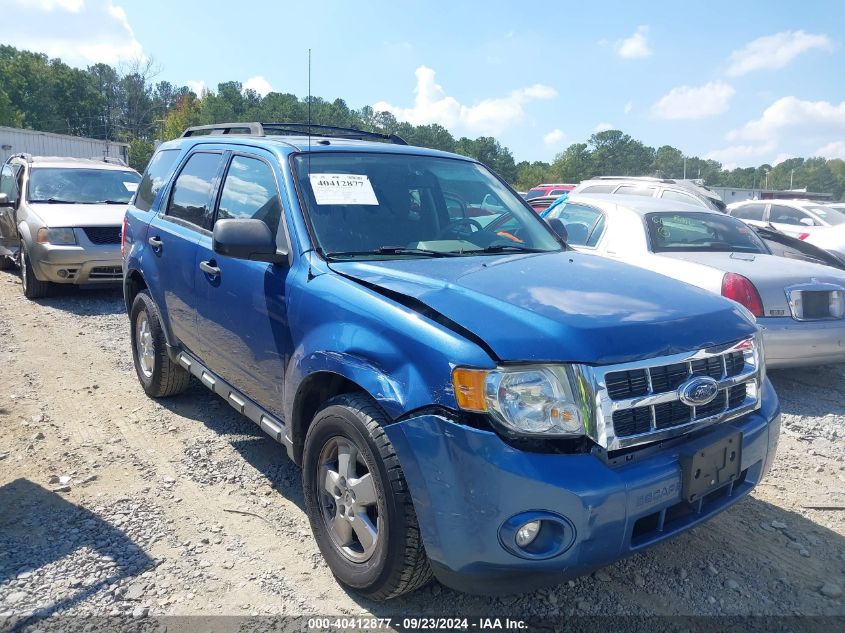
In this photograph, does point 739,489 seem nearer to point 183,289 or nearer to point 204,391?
point 183,289

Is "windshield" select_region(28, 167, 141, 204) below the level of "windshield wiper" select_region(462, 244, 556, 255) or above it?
above

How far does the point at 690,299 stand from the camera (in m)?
2.84

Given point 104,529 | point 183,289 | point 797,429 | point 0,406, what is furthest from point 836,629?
point 0,406

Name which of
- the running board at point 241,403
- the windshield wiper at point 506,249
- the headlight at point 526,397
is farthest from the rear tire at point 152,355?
the headlight at point 526,397

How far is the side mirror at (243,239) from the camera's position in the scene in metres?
3.08

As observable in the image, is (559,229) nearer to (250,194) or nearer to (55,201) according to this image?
(250,194)

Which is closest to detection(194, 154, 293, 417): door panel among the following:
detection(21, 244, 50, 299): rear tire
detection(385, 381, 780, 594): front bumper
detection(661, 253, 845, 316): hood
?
detection(385, 381, 780, 594): front bumper

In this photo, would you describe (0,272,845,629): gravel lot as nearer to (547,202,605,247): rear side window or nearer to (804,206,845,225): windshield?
(547,202,605,247): rear side window

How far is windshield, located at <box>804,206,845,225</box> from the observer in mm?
→ 13172

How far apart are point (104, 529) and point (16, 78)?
95234 millimetres

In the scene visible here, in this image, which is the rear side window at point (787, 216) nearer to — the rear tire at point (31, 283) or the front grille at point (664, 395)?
the front grille at point (664, 395)

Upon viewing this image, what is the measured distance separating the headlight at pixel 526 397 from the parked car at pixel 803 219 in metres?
11.2

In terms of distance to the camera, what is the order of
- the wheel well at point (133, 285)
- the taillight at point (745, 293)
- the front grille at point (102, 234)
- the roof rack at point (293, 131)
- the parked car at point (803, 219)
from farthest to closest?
the parked car at point (803, 219), the front grille at point (102, 234), the taillight at point (745, 293), the wheel well at point (133, 285), the roof rack at point (293, 131)

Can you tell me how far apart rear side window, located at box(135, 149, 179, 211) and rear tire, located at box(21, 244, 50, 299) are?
167 inches
